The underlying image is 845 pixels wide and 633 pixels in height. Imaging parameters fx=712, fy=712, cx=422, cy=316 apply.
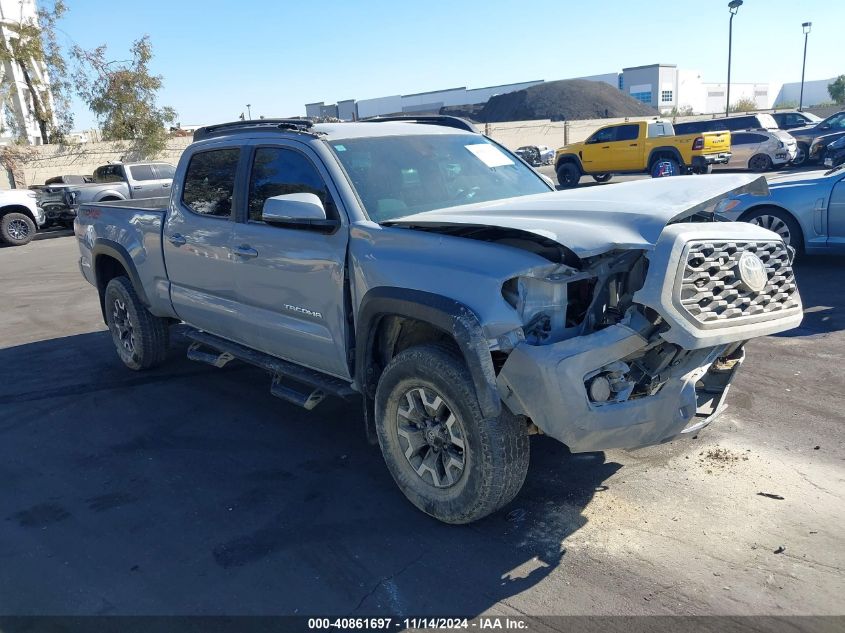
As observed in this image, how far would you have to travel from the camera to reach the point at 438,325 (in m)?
3.34

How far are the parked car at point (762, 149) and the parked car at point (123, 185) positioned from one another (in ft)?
58.3

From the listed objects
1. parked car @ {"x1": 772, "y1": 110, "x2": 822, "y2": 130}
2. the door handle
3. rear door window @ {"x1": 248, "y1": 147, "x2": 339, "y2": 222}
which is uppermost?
rear door window @ {"x1": 248, "y1": 147, "x2": 339, "y2": 222}

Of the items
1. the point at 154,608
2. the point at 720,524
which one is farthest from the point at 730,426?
the point at 154,608

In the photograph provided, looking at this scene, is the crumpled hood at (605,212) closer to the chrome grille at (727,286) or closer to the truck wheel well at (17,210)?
the chrome grille at (727,286)

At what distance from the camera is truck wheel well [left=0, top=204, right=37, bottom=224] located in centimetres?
1748

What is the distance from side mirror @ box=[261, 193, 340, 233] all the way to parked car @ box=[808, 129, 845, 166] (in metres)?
23.2

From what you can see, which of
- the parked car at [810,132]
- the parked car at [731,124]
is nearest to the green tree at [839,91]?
the parked car at [731,124]

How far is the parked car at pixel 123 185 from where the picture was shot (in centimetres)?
1891

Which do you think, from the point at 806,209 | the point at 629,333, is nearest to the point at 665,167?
the point at 806,209

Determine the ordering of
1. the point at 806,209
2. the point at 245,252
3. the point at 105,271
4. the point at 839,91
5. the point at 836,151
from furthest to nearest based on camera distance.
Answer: the point at 839,91, the point at 836,151, the point at 806,209, the point at 105,271, the point at 245,252

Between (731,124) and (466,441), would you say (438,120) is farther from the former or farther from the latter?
(731,124)

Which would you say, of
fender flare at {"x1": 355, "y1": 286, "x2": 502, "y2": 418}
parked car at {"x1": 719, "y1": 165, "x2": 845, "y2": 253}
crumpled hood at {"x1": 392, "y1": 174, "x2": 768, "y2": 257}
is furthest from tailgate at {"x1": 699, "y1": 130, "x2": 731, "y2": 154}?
fender flare at {"x1": 355, "y1": 286, "x2": 502, "y2": 418}

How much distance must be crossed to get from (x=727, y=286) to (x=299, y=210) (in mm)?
2220

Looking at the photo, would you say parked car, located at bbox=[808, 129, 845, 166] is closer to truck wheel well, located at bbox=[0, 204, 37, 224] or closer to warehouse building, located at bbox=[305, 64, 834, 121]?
truck wheel well, located at bbox=[0, 204, 37, 224]
